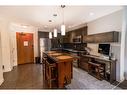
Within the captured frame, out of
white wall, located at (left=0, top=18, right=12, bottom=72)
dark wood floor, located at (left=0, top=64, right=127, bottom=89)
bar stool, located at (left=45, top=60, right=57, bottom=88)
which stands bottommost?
dark wood floor, located at (left=0, top=64, right=127, bottom=89)

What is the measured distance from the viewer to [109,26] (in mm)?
3088

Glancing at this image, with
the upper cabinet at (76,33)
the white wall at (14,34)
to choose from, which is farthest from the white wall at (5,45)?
the upper cabinet at (76,33)

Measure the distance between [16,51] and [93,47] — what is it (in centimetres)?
381

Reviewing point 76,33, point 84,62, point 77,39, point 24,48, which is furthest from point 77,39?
point 24,48

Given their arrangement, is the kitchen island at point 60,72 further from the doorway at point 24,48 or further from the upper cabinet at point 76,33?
the doorway at point 24,48

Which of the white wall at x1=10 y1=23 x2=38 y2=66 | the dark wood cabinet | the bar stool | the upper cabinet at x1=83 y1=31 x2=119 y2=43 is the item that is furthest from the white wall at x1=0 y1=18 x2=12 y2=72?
the upper cabinet at x1=83 y1=31 x2=119 y2=43

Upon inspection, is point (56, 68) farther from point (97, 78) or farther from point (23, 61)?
point (23, 61)

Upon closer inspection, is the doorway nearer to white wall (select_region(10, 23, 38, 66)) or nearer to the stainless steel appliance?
white wall (select_region(10, 23, 38, 66))

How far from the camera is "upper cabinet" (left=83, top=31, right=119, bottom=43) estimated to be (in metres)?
2.81

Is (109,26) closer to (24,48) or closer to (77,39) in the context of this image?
(77,39)

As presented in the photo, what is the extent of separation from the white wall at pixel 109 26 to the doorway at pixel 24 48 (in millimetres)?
3504

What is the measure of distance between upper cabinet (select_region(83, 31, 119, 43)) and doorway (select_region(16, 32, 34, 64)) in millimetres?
3286

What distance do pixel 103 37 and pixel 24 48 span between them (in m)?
4.18
